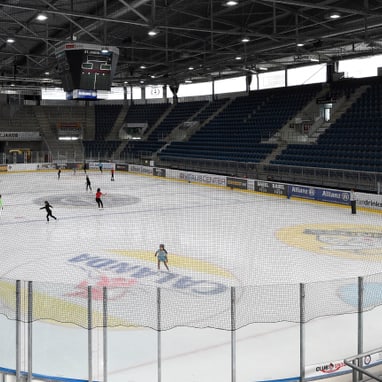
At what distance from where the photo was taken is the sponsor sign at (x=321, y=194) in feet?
80.6

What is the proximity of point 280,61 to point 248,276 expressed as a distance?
30.3 meters

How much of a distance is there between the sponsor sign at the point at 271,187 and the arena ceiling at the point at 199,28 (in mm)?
7270

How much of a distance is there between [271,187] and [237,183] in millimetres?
3255

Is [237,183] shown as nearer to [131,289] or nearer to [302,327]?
[131,289]

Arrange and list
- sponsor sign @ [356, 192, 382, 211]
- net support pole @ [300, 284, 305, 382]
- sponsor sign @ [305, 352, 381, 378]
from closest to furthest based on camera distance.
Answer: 1. net support pole @ [300, 284, 305, 382]
2. sponsor sign @ [305, 352, 381, 378]
3. sponsor sign @ [356, 192, 382, 211]

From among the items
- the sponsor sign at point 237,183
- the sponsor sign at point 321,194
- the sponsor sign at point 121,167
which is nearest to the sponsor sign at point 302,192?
the sponsor sign at point 321,194

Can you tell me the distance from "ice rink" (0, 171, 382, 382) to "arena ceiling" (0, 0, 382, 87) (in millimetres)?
7910

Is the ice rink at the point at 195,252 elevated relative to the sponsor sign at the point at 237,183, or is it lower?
lower

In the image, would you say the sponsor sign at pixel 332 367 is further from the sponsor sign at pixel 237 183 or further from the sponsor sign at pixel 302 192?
the sponsor sign at pixel 237 183

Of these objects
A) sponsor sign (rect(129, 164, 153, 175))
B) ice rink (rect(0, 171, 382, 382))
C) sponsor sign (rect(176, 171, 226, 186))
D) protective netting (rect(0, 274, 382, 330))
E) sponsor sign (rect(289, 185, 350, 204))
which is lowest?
ice rink (rect(0, 171, 382, 382))

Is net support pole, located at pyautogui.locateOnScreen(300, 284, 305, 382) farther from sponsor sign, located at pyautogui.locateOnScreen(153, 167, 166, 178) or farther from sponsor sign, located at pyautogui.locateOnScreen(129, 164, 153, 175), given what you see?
sponsor sign, located at pyautogui.locateOnScreen(129, 164, 153, 175)

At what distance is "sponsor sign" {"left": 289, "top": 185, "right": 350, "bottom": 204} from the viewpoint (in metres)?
24.6

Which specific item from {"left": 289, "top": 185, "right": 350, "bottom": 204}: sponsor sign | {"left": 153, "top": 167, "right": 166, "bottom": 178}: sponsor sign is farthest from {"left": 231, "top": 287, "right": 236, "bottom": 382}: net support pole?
{"left": 153, "top": 167, "right": 166, "bottom": 178}: sponsor sign

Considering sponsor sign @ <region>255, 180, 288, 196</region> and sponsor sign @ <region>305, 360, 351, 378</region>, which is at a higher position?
sponsor sign @ <region>255, 180, 288, 196</region>
